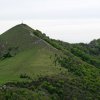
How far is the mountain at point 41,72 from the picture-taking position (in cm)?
11088

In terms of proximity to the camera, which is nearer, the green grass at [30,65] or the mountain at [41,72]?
the mountain at [41,72]

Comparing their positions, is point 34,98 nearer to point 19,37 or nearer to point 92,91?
point 92,91

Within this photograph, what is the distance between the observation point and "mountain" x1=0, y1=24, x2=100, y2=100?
364ft

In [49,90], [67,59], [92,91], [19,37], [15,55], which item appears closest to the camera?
[49,90]

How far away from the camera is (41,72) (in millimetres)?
121812

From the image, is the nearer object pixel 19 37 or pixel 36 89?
pixel 36 89

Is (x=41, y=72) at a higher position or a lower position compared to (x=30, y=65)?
lower

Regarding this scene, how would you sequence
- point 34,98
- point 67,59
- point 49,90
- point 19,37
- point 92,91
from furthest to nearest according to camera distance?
point 19,37 → point 67,59 → point 92,91 → point 49,90 → point 34,98

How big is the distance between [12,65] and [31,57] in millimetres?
5941

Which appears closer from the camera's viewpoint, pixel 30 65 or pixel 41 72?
pixel 41 72

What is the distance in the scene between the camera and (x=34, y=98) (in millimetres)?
106062

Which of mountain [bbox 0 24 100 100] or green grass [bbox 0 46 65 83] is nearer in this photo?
mountain [bbox 0 24 100 100]

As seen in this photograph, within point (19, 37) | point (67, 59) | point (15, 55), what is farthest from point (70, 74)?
point (19, 37)

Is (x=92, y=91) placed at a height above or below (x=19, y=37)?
below
